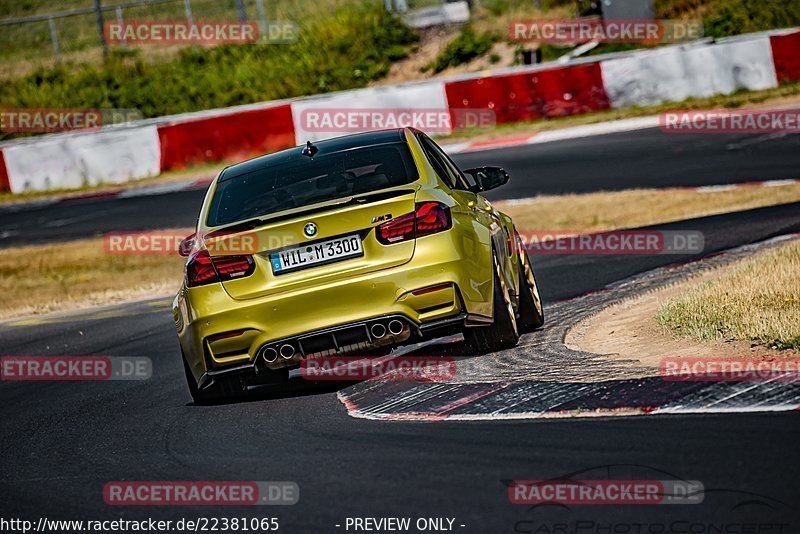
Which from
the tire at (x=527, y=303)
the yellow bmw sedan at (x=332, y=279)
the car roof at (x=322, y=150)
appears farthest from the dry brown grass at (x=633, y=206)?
the yellow bmw sedan at (x=332, y=279)

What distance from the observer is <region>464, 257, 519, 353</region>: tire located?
24.1ft

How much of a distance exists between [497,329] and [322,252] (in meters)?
1.16

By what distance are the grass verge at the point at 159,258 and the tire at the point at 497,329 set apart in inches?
284

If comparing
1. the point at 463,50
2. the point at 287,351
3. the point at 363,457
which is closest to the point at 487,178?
the point at 287,351

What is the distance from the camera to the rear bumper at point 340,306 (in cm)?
689

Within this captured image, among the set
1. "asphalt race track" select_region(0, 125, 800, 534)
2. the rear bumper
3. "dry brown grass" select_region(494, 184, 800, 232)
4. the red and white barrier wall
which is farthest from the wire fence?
the rear bumper

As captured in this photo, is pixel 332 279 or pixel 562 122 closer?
pixel 332 279

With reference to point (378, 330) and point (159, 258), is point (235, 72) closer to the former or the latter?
point (159, 258)

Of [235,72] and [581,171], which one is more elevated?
[235,72]

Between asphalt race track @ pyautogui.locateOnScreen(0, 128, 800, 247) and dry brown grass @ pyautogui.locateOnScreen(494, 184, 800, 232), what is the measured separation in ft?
1.58

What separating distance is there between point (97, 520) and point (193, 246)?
8.13 ft

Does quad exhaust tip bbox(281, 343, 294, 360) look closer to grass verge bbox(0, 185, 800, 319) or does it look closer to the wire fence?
grass verge bbox(0, 185, 800, 319)

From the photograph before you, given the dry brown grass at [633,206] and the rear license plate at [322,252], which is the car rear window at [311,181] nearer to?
the rear license plate at [322,252]

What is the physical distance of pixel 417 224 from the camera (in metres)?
7.02
